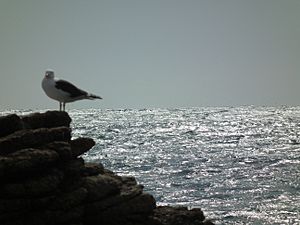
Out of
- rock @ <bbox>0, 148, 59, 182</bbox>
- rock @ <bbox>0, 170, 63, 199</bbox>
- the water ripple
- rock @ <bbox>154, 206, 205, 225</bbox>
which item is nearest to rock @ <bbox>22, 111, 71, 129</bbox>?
rock @ <bbox>0, 148, 59, 182</bbox>

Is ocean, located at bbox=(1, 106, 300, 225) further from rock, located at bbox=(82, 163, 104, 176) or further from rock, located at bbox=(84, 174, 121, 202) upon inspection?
rock, located at bbox=(84, 174, 121, 202)

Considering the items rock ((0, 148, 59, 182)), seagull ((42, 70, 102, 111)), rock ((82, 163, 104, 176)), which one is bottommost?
rock ((82, 163, 104, 176))

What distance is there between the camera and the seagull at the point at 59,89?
1775cm

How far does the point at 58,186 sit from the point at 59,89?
12.9ft

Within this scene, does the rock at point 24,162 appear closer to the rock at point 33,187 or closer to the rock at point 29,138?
the rock at point 33,187

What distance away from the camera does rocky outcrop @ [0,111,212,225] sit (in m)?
14.5

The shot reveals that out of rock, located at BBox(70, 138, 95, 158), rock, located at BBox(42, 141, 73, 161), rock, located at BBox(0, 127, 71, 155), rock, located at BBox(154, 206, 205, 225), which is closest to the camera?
rock, located at BBox(0, 127, 71, 155)

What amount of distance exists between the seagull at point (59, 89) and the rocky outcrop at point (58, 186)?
1.08m

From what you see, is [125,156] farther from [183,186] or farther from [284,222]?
[284,222]

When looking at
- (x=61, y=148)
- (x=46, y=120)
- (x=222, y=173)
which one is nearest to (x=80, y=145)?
(x=46, y=120)

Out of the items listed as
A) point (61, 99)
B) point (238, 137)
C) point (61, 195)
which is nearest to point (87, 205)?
point (61, 195)

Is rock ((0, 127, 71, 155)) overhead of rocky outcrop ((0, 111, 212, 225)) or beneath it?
overhead

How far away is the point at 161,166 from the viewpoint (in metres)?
67.4

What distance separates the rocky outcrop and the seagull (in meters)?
1.08
